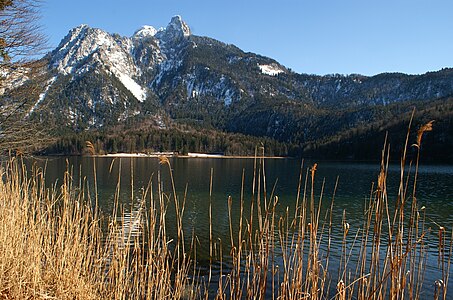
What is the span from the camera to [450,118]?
364 feet

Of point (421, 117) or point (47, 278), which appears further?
point (421, 117)

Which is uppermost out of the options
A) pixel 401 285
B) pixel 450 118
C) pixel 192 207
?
pixel 450 118

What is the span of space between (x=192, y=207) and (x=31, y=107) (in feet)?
71.3

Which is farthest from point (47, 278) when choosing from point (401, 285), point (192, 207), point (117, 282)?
point (192, 207)

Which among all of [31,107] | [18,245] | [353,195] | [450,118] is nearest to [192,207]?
[353,195]

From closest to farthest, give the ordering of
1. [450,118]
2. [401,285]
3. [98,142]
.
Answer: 1. [401,285]
2. [450,118]
3. [98,142]

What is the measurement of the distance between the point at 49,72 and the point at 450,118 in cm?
12301

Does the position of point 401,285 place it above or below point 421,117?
below

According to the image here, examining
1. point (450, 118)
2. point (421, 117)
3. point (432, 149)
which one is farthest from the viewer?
point (421, 117)

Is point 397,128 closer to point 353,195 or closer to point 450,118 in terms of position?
point 450,118

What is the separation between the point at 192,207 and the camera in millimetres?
32906

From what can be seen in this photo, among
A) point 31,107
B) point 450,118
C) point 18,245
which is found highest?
point 450,118

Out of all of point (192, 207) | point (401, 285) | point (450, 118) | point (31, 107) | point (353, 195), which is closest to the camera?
point (401, 285)

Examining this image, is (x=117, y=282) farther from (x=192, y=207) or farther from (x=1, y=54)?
(x=192, y=207)
